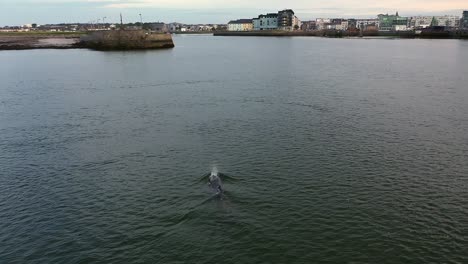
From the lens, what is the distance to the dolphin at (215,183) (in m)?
28.1

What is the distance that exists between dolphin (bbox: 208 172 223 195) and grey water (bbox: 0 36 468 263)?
55cm

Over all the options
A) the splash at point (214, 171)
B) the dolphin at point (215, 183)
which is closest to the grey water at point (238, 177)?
the splash at point (214, 171)

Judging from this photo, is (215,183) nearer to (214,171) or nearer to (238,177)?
(214,171)

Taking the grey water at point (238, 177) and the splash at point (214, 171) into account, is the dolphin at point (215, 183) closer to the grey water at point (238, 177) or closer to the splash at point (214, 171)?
the splash at point (214, 171)

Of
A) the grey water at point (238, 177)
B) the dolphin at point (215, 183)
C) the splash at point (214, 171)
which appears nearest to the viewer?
the grey water at point (238, 177)

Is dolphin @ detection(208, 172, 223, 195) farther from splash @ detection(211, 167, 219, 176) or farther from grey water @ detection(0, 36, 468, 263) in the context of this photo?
grey water @ detection(0, 36, 468, 263)

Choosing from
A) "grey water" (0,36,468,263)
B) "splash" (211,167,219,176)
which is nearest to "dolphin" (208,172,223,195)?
"splash" (211,167,219,176)

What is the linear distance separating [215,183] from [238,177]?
2295 millimetres

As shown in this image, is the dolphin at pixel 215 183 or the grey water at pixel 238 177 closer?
the grey water at pixel 238 177

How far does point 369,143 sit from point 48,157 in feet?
96.0

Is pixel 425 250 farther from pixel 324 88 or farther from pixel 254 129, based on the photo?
pixel 324 88

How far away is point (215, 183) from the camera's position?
28984 mm

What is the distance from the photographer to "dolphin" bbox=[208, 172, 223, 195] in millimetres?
28150

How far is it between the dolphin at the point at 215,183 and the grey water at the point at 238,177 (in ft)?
1.80
